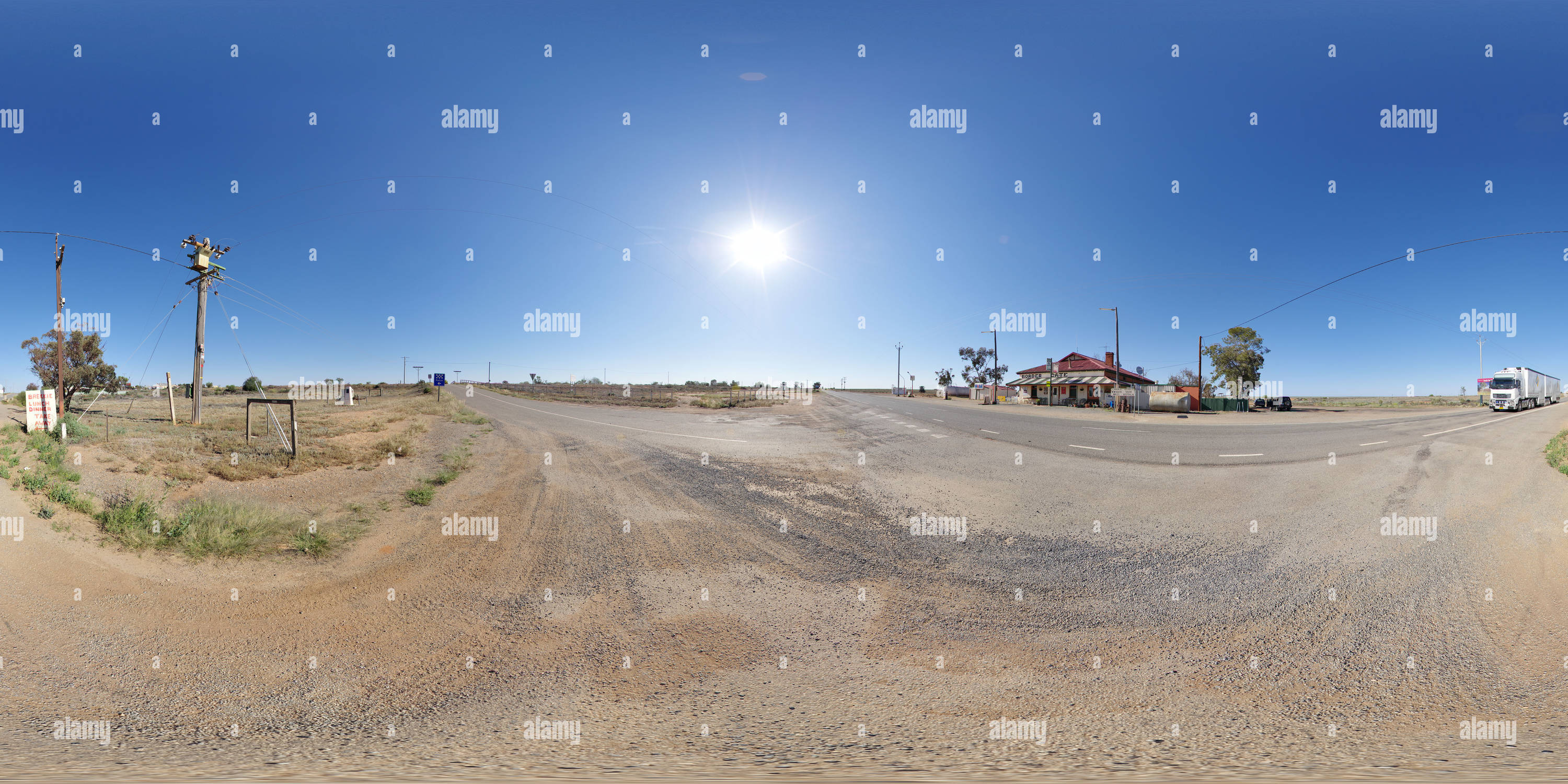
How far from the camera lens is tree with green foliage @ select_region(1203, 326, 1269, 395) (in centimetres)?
4941

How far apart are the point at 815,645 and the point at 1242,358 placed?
2486 inches

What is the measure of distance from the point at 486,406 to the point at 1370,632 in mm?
45157

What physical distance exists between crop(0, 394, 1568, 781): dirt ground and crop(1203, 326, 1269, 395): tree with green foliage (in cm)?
5240

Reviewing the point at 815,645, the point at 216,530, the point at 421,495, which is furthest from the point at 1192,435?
the point at 216,530

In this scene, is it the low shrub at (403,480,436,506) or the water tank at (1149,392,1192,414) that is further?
the water tank at (1149,392,1192,414)

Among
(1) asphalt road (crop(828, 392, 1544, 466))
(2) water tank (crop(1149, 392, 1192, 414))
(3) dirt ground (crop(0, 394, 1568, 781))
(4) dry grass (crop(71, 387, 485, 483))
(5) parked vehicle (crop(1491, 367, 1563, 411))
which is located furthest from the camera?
(2) water tank (crop(1149, 392, 1192, 414))

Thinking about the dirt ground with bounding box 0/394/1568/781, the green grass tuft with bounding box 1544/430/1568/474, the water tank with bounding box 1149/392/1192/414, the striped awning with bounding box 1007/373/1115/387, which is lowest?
the dirt ground with bounding box 0/394/1568/781

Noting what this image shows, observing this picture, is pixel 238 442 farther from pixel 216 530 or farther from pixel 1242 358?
pixel 1242 358

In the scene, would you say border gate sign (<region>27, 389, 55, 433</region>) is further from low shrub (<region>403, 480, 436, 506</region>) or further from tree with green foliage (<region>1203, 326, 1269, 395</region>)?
tree with green foliage (<region>1203, 326, 1269, 395</region>)

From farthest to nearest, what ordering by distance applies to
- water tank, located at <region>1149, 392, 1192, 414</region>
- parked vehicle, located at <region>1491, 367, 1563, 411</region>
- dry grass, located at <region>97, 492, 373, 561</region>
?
water tank, located at <region>1149, 392, 1192, 414</region>, parked vehicle, located at <region>1491, 367, 1563, 411</region>, dry grass, located at <region>97, 492, 373, 561</region>

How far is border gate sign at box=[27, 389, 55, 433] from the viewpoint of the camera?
999 centimetres

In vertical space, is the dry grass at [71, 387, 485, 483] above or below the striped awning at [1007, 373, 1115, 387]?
below

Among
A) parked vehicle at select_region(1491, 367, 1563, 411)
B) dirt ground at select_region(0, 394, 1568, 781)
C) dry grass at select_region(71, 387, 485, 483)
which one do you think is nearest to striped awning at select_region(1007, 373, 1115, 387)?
parked vehicle at select_region(1491, 367, 1563, 411)

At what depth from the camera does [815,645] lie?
3988mm
